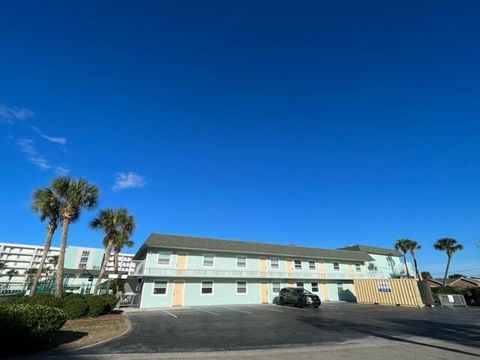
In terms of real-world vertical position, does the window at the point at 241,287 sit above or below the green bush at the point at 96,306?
above

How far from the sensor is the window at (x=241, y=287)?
98.5 ft

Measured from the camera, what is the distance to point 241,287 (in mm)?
30266

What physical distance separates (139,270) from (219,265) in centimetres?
800

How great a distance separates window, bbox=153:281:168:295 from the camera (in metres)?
26.0

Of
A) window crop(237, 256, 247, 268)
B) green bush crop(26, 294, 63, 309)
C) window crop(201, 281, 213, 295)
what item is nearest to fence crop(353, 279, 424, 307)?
window crop(237, 256, 247, 268)

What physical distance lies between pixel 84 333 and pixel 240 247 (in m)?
21.1

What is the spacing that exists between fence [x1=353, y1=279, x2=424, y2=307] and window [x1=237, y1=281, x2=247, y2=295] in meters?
13.5

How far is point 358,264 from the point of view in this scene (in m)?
38.9

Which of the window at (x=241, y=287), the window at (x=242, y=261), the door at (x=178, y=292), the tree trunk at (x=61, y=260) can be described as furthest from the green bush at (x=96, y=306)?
the window at (x=242, y=261)

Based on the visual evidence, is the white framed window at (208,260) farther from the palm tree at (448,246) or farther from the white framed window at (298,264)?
the palm tree at (448,246)

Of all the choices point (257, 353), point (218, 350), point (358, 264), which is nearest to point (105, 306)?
point (218, 350)

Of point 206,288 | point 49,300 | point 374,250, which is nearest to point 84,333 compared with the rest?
point 49,300

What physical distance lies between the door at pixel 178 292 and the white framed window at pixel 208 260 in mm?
3066

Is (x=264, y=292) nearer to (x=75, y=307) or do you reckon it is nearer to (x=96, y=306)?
(x=96, y=306)
